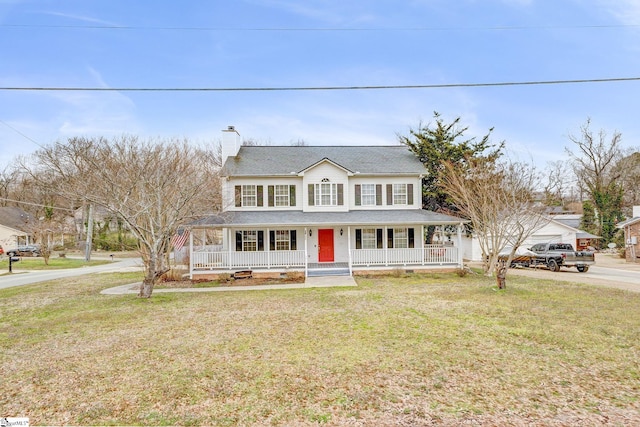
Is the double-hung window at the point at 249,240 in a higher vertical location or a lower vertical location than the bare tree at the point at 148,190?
lower

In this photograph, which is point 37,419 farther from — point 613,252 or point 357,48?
point 613,252

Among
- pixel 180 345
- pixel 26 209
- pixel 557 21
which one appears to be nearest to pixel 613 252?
pixel 557 21

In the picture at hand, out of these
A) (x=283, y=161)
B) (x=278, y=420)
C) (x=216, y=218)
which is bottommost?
(x=278, y=420)

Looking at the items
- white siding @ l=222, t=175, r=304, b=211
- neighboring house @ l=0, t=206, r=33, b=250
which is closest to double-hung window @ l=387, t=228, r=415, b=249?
white siding @ l=222, t=175, r=304, b=211

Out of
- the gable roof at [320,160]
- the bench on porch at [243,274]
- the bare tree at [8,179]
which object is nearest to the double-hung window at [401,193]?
the gable roof at [320,160]

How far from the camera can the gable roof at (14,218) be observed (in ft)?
146

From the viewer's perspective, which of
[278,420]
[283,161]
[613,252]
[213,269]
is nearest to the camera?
[278,420]

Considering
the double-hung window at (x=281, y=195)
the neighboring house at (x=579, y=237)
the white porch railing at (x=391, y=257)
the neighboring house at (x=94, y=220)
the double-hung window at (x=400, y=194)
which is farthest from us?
the neighboring house at (x=94, y=220)

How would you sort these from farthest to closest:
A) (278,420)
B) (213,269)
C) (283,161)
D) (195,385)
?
(283,161) < (213,269) < (195,385) < (278,420)

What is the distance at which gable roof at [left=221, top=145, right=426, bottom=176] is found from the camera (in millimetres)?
20141

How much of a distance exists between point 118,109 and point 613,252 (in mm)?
44559

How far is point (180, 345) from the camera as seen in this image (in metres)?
7.18

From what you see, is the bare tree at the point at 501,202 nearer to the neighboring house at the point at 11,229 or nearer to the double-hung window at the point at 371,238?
the double-hung window at the point at 371,238

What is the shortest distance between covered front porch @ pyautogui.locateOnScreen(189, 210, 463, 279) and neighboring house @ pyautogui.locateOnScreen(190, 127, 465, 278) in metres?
0.05
